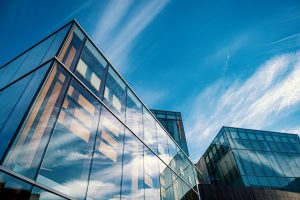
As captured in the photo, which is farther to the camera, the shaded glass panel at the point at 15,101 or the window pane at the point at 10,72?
the window pane at the point at 10,72

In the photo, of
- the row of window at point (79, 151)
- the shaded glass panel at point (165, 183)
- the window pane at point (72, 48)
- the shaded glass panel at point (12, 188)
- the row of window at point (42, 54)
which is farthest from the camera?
the shaded glass panel at point (165, 183)

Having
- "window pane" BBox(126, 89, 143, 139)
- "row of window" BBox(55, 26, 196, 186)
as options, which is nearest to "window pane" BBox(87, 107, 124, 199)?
"row of window" BBox(55, 26, 196, 186)

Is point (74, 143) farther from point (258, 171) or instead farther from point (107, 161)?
point (258, 171)

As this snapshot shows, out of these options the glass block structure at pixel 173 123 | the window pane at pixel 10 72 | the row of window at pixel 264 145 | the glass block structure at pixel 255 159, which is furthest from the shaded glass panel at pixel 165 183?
the row of window at pixel 264 145

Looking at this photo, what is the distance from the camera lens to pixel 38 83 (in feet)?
20.6

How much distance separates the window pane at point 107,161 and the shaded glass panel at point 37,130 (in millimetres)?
2082

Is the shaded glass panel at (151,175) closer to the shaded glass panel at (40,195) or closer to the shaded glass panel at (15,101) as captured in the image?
the shaded glass panel at (40,195)

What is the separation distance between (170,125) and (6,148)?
2248 centimetres

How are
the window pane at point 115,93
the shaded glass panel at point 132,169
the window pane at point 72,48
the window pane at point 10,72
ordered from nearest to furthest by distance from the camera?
the window pane at point 72,48, the shaded glass panel at point 132,169, the window pane at point 10,72, the window pane at point 115,93

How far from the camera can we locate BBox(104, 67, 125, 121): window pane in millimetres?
9516

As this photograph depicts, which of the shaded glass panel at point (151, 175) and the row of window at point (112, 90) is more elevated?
the row of window at point (112, 90)

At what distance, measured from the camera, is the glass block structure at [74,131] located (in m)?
4.98

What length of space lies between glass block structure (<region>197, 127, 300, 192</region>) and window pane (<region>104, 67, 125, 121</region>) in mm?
16554

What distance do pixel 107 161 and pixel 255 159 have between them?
19940 mm
